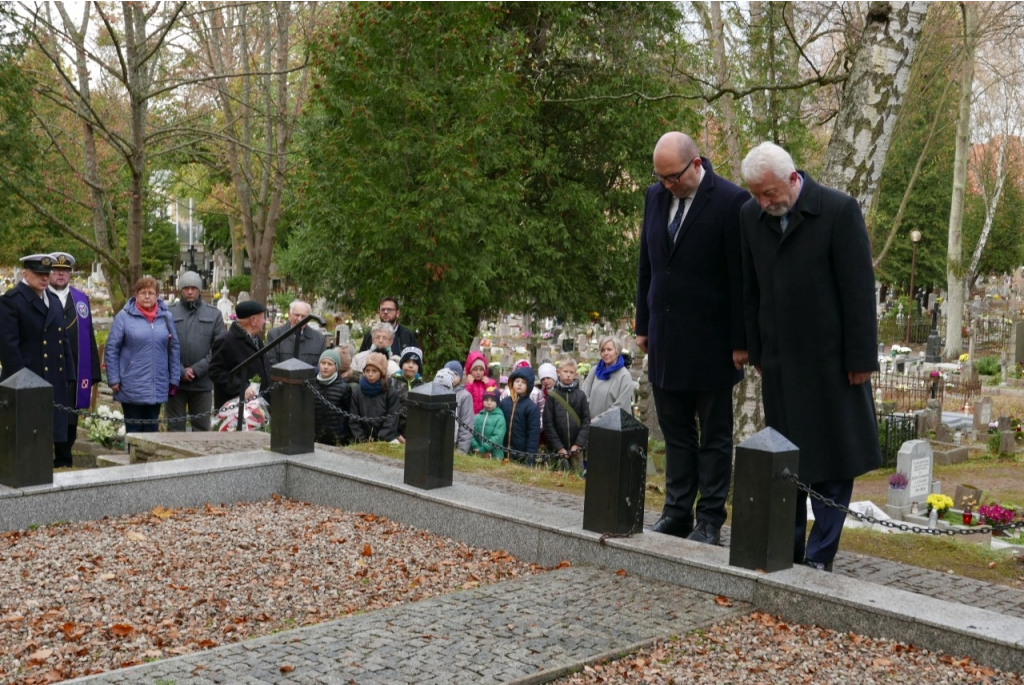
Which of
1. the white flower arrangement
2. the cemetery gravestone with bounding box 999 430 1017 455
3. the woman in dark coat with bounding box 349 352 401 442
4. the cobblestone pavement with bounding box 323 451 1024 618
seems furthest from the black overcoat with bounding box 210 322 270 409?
the cemetery gravestone with bounding box 999 430 1017 455

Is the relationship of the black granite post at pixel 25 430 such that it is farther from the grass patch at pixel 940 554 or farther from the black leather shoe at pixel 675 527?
the grass patch at pixel 940 554

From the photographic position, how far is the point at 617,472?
582 centimetres

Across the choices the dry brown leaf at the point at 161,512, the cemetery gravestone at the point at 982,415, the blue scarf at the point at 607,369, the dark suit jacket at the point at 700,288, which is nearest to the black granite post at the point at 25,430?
the dry brown leaf at the point at 161,512

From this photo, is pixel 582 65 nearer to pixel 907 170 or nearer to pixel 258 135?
pixel 258 135

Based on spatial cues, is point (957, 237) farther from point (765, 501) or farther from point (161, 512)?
point (765, 501)

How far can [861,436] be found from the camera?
17.3ft

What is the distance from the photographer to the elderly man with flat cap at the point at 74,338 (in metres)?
9.00

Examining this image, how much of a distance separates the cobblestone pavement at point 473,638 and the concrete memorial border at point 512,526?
163mm

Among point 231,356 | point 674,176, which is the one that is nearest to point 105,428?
point 231,356

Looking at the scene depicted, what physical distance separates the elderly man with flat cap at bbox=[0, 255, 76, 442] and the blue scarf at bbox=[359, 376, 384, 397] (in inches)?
99.1

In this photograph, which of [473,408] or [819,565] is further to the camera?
[473,408]

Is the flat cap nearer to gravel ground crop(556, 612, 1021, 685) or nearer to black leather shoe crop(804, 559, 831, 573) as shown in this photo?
black leather shoe crop(804, 559, 831, 573)

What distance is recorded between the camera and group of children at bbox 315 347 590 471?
10.0 m

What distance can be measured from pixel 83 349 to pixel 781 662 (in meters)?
6.95
